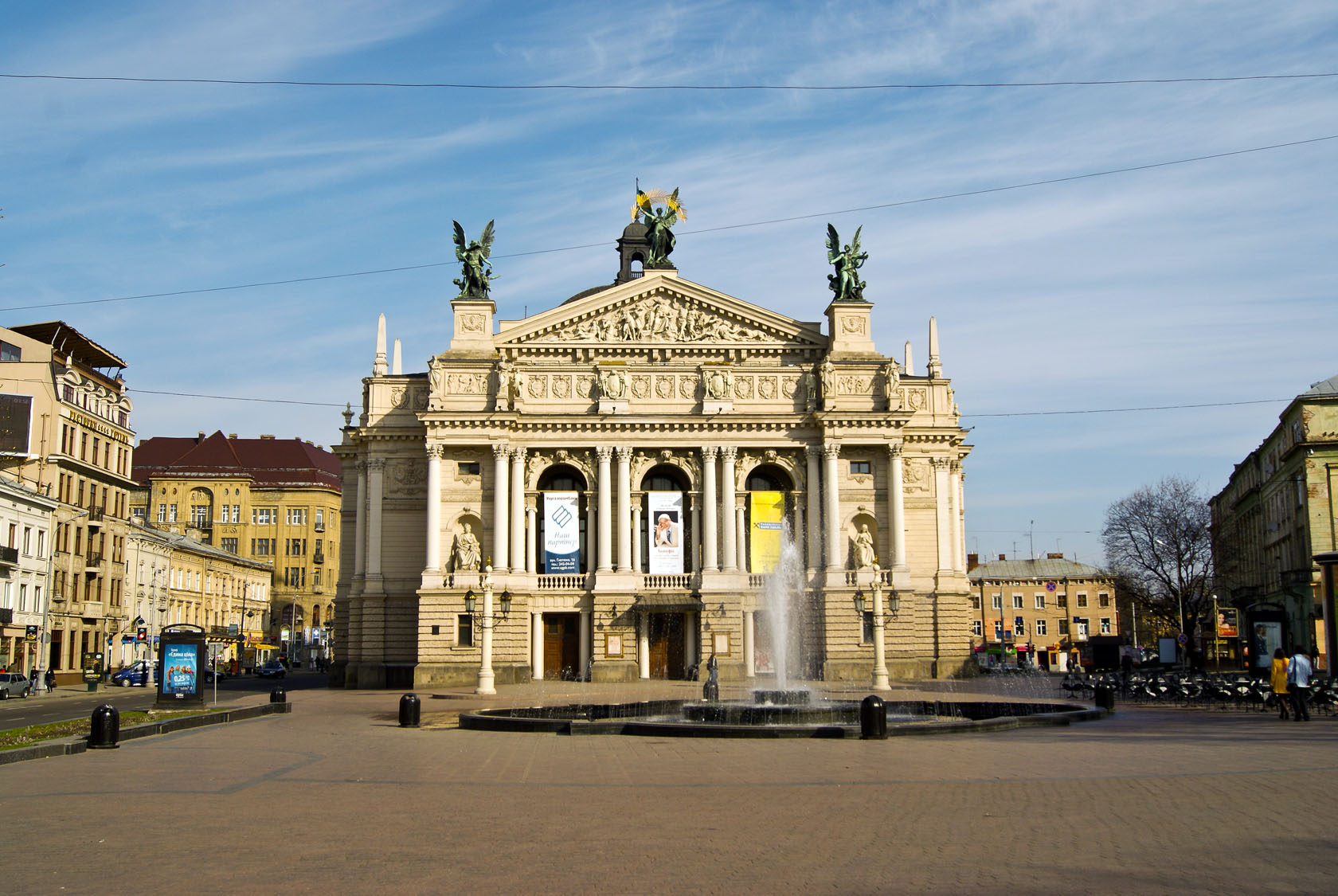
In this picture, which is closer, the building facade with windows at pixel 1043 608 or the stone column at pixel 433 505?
the stone column at pixel 433 505

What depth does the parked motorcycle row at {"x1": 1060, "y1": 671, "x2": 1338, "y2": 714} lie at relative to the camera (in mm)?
35875

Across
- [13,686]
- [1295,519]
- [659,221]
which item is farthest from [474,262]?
[1295,519]

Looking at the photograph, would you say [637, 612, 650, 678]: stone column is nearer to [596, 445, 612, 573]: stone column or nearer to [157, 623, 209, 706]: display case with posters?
[596, 445, 612, 573]: stone column

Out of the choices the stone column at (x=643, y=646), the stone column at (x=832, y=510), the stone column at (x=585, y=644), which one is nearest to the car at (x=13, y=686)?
the stone column at (x=585, y=644)

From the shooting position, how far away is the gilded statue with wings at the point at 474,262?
215 feet

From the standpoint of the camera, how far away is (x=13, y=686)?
185ft

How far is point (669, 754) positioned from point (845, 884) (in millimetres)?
13263

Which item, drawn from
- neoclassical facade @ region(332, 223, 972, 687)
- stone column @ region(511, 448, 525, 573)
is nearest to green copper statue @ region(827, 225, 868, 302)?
neoclassical facade @ region(332, 223, 972, 687)

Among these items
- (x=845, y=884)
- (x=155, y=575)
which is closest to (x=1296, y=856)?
(x=845, y=884)

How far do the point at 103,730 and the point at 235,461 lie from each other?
12151cm

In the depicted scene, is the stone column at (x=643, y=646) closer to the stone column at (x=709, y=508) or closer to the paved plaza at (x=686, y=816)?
the stone column at (x=709, y=508)

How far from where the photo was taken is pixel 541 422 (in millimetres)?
62188

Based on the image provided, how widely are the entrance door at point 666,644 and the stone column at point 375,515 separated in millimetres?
14698

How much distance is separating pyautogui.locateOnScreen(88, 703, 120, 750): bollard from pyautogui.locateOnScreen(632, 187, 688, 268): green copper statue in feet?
153
